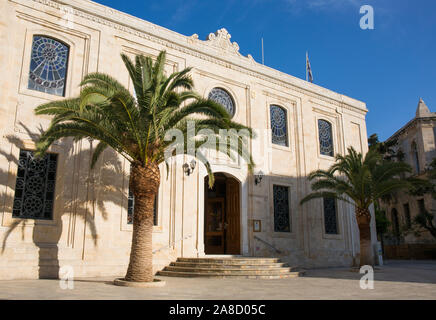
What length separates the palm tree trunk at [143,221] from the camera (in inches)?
382

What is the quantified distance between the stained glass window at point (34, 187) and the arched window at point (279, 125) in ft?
32.0

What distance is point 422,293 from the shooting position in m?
8.50

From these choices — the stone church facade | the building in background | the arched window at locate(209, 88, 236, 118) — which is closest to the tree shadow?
the stone church facade

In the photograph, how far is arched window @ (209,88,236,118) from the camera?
53.8 ft

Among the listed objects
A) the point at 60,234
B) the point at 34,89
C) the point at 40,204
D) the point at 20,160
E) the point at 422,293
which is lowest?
the point at 422,293

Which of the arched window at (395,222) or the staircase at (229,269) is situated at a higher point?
the arched window at (395,222)

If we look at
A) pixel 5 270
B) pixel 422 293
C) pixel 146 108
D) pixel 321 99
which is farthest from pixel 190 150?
pixel 321 99

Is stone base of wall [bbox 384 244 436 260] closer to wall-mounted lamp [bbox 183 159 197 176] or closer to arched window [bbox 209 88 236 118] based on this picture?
arched window [bbox 209 88 236 118]

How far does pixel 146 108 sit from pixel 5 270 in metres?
5.87

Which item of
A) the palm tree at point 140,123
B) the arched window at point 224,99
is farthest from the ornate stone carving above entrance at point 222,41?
the palm tree at point 140,123

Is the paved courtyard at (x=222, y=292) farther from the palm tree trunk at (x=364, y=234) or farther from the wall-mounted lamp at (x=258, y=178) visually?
the wall-mounted lamp at (x=258, y=178)

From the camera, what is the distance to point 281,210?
673 inches

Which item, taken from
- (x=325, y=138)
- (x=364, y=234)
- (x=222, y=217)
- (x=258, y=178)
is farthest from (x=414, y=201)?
(x=222, y=217)
